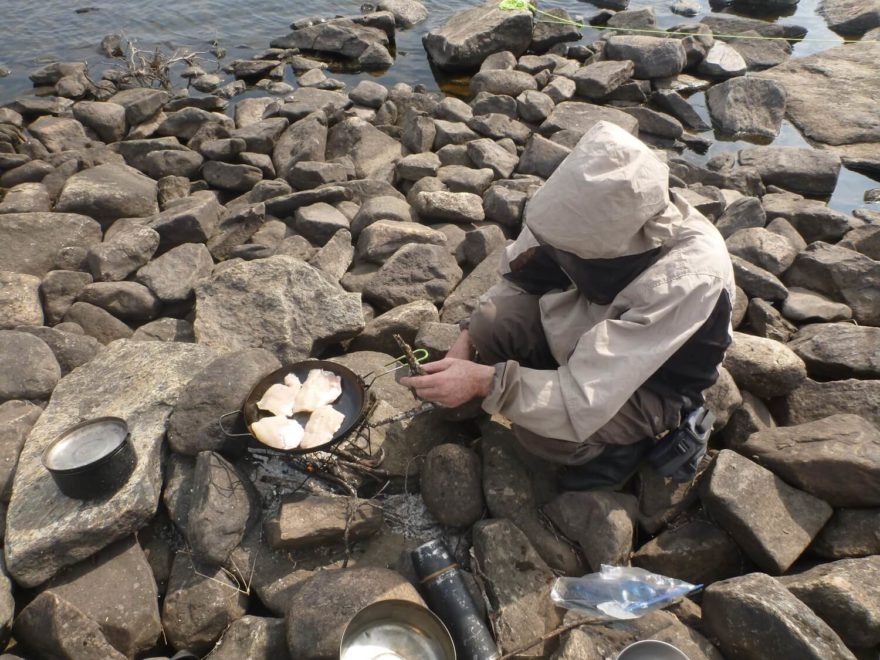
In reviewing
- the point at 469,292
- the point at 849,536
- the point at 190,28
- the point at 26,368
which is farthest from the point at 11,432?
the point at 190,28

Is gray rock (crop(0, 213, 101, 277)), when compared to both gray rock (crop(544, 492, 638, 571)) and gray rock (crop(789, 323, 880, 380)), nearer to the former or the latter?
gray rock (crop(544, 492, 638, 571))

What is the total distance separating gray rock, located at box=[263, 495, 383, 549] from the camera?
3.14 metres

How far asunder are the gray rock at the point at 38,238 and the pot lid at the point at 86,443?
285cm

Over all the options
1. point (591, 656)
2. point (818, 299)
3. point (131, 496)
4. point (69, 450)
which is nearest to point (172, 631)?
point (131, 496)

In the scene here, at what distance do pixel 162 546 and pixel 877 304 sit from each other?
17.9ft

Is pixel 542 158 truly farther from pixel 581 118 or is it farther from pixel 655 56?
pixel 655 56

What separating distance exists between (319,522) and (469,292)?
2.25 m

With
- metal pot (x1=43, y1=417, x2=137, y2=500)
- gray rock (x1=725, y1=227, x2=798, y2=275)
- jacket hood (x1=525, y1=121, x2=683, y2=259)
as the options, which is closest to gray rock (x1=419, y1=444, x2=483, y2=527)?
jacket hood (x1=525, y1=121, x2=683, y2=259)

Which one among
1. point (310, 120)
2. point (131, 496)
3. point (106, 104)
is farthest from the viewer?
point (106, 104)

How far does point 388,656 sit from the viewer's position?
2.65 m

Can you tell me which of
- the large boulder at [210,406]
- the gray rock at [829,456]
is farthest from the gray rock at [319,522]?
the gray rock at [829,456]

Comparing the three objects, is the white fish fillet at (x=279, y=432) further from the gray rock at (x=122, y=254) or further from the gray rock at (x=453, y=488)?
the gray rock at (x=122, y=254)

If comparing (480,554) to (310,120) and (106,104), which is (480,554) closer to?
(310,120)

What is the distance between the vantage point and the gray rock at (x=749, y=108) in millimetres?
9234
